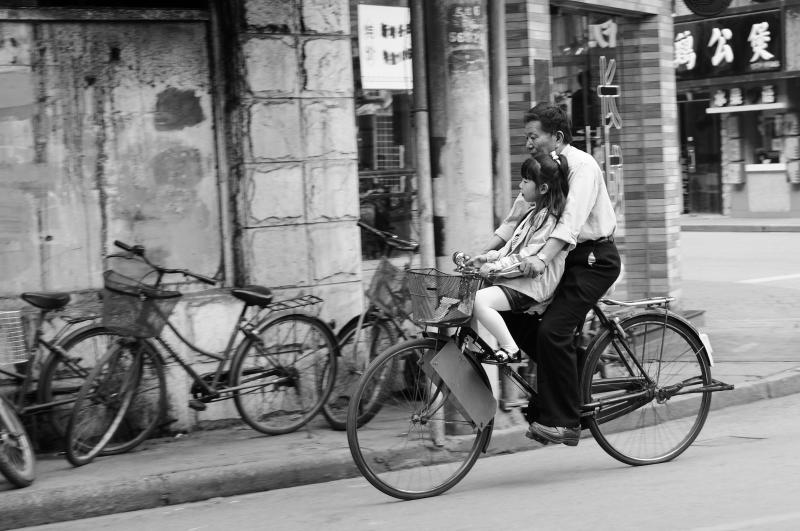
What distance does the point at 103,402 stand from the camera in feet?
21.4

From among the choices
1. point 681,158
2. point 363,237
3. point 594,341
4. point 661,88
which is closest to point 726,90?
point 681,158

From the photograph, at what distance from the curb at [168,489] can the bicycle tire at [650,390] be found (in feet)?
2.86

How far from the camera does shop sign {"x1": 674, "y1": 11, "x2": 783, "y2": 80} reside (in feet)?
85.0

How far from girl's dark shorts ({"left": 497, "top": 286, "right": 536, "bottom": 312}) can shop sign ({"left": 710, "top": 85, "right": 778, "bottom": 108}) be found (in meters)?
22.3

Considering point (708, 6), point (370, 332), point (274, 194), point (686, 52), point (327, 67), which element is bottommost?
point (370, 332)

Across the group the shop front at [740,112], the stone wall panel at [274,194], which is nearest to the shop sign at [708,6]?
the stone wall panel at [274,194]

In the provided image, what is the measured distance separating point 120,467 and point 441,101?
283 centimetres

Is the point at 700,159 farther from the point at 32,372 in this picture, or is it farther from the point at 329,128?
the point at 32,372

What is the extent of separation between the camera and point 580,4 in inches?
389

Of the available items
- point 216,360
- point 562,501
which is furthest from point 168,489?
point 562,501

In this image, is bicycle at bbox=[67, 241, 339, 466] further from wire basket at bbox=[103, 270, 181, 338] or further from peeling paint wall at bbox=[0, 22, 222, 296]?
peeling paint wall at bbox=[0, 22, 222, 296]

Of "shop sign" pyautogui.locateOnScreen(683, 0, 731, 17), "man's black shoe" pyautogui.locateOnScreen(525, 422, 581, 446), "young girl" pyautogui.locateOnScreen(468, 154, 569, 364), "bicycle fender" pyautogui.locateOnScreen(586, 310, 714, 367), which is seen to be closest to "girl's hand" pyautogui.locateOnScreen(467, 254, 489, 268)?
"young girl" pyautogui.locateOnScreen(468, 154, 569, 364)

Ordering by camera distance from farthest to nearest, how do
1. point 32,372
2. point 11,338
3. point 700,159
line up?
point 700,159 < point 32,372 < point 11,338

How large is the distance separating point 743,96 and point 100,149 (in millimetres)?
22310
